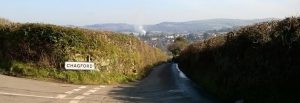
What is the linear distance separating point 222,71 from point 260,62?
3.74 metres

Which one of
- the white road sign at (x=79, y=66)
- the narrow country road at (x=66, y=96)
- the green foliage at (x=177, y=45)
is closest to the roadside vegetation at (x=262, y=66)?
the narrow country road at (x=66, y=96)

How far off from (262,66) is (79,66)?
40.5 feet

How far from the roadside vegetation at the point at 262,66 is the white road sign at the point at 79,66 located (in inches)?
318

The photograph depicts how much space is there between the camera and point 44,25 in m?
24.7

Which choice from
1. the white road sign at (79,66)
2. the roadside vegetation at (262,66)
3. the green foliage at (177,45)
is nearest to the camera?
the roadside vegetation at (262,66)

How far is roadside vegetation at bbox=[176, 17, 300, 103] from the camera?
11.4 metres


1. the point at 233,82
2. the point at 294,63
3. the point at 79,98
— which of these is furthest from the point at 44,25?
the point at 294,63

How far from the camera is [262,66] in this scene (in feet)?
42.7

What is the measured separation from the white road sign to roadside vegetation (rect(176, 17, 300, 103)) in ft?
26.5

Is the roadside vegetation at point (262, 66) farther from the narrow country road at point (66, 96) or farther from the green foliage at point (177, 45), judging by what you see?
the green foliage at point (177, 45)

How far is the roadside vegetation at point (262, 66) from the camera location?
11445mm

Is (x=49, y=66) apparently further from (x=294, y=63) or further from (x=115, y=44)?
(x=294, y=63)

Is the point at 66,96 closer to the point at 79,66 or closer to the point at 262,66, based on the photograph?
the point at 262,66

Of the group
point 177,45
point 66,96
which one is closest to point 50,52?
A: point 66,96
